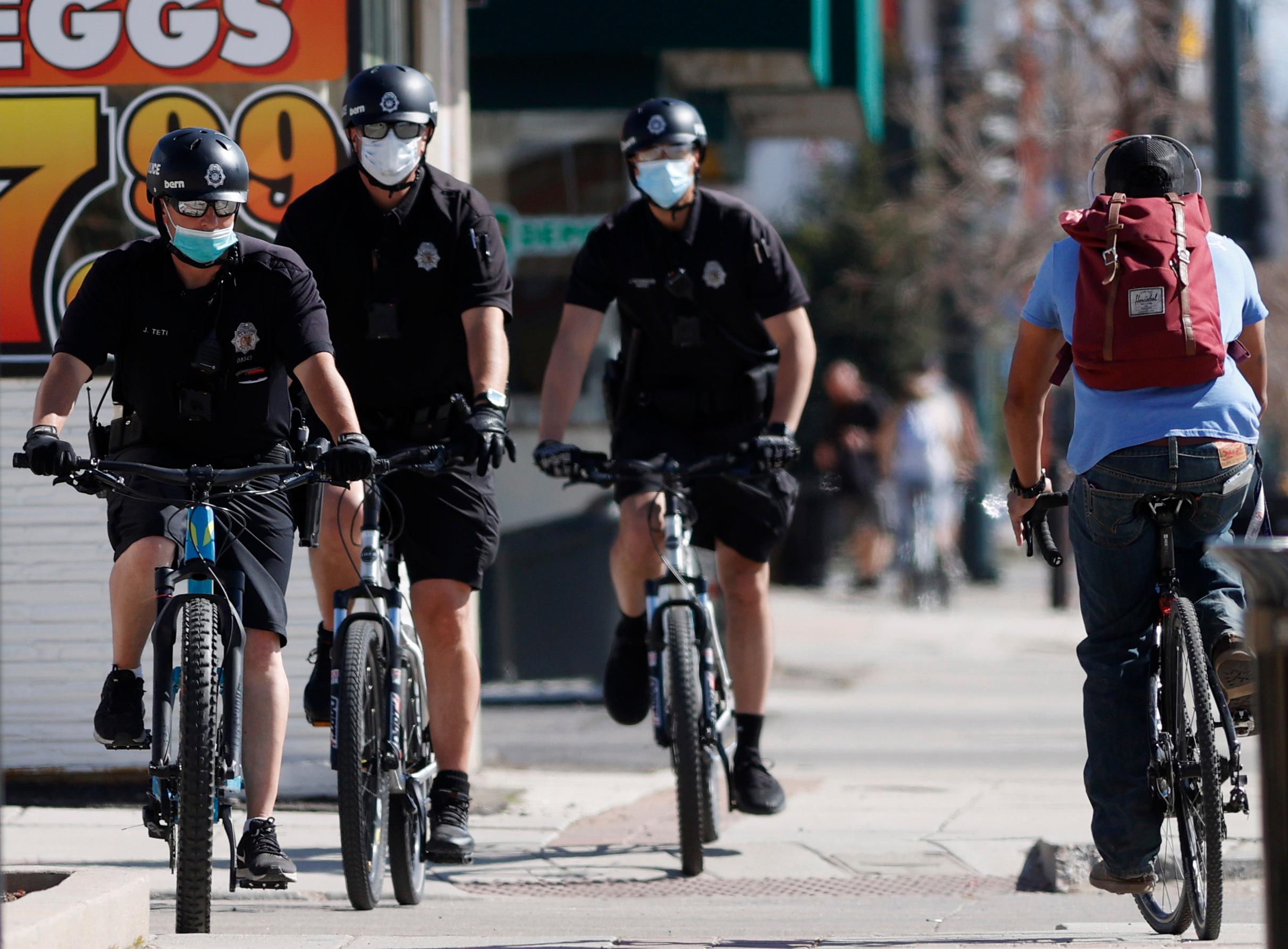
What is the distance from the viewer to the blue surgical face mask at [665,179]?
19.7 ft

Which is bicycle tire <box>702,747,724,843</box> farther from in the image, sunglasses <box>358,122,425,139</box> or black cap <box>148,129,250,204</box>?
black cap <box>148,129,250,204</box>

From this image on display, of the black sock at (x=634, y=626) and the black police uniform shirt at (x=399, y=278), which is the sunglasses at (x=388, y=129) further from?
the black sock at (x=634, y=626)

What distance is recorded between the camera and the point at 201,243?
4.68m

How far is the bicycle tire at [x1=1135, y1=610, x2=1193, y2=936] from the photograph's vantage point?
445cm

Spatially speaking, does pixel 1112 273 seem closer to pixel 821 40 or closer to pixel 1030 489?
pixel 1030 489

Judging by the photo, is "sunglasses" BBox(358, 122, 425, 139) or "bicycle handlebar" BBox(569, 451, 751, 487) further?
"bicycle handlebar" BBox(569, 451, 751, 487)

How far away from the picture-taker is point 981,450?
1836 cm

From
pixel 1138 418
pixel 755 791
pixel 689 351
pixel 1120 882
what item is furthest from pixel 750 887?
pixel 1138 418

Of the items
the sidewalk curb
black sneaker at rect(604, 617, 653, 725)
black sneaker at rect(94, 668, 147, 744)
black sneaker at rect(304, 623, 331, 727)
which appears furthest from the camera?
black sneaker at rect(604, 617, 653, 725)

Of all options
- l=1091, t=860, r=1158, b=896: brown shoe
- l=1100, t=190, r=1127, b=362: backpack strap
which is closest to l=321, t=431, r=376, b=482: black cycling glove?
l=1100, t=190, r=1127, b=362: backpack strap

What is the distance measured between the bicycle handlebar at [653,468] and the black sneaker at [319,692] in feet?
3.02

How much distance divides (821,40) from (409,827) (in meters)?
5.78

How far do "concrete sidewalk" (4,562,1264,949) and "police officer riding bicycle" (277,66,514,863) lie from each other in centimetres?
51

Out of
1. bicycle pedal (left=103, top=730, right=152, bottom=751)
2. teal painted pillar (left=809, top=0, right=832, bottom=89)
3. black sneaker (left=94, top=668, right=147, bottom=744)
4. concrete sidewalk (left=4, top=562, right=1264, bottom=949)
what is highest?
teal painted pillar (left=809, top=0, right=832, bottom=89)
